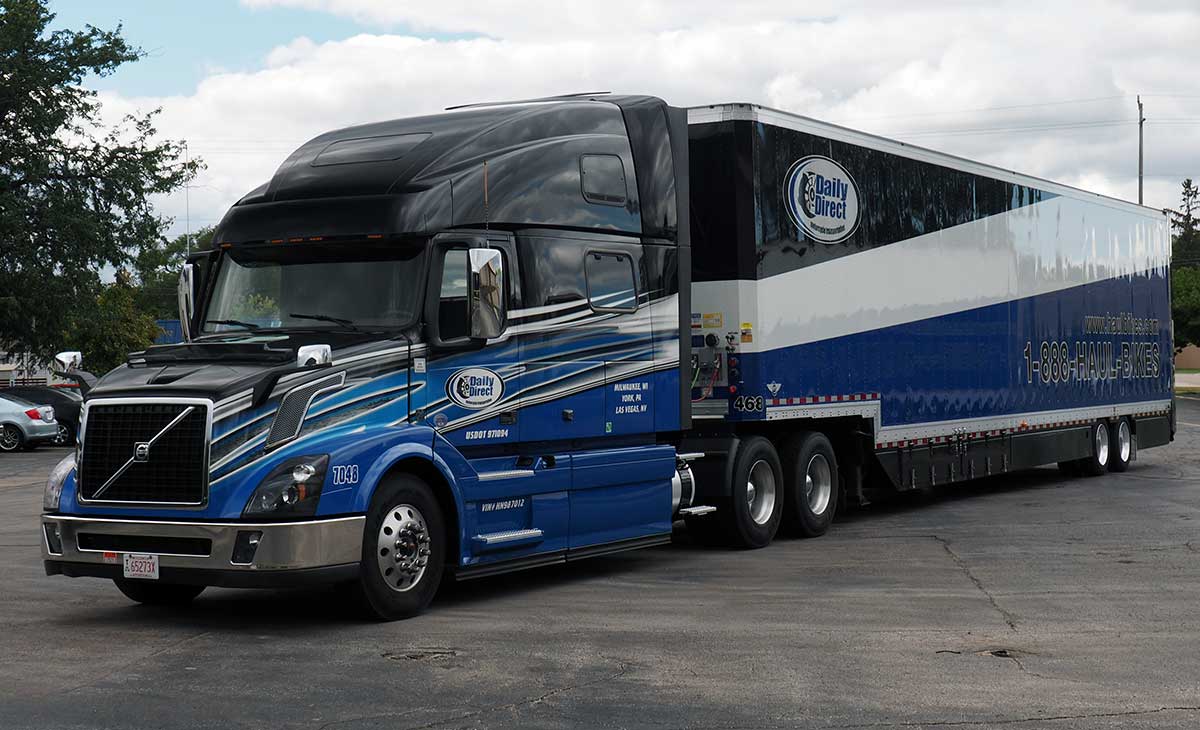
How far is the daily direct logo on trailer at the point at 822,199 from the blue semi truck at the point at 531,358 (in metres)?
0.03

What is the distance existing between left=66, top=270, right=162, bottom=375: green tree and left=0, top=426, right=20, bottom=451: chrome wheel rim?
12591mm

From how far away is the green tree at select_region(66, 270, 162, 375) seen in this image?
153 ft

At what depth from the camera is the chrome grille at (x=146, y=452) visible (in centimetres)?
924

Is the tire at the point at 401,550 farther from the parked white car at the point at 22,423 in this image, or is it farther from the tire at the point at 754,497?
the parked white car at the point at 22,423

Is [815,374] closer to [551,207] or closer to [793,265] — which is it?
[793,265]

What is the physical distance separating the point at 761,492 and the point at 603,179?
3.60m

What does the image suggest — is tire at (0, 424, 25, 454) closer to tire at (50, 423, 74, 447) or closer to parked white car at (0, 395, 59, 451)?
parked white car at (0, 395, 59, 451)

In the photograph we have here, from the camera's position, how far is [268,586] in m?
9.14

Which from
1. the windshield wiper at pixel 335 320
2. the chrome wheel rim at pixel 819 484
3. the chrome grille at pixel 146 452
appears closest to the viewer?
the chrome grille at pixel 146 452

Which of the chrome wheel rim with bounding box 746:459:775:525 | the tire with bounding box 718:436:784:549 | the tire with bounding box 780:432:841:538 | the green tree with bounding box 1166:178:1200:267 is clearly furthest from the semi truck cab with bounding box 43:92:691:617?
the green tree with bounding box 1166:178:1200:267

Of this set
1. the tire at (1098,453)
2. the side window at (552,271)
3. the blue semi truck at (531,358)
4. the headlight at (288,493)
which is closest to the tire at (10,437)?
the tire at (1098,453)

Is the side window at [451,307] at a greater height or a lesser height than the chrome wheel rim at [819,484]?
greater

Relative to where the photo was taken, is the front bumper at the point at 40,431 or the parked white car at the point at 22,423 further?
the front bumper at the point at 40,431

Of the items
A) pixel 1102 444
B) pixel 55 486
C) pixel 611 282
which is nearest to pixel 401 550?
pixel 55 486
